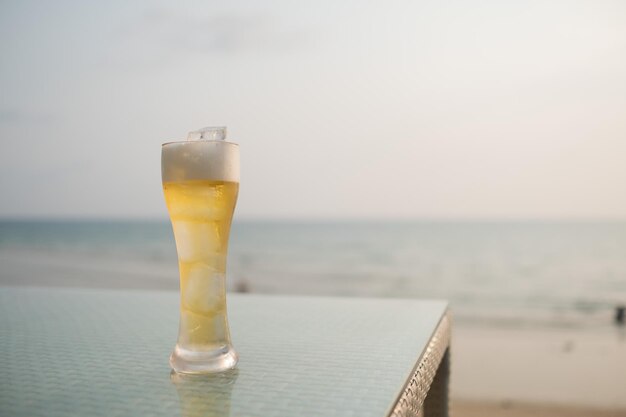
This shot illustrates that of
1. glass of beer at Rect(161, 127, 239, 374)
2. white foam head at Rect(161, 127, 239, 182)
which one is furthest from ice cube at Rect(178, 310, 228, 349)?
white foam head at Rect(161, 127, 239, 182)

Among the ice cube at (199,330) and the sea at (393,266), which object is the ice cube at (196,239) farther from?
the sea at (393,266)

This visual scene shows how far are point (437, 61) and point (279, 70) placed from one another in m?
4.22

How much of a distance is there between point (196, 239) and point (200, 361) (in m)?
0.15

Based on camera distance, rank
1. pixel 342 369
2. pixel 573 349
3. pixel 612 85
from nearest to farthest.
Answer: pixel 342 369 → pixel 573 349 → pixel 612 85

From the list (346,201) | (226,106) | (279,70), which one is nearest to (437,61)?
(279,70)

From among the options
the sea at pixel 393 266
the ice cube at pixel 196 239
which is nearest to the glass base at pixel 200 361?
the ice cube at pixel 196 239

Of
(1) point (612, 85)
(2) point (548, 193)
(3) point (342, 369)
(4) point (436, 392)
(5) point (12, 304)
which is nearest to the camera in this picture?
(3) point (342, 369)

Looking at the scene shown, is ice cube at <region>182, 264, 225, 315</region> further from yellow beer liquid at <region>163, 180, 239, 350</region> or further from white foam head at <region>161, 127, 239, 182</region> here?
white foam head at <region>161, 127, 239, 182</region>

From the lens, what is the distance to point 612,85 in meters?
18.5

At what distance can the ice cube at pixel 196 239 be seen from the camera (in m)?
0.78

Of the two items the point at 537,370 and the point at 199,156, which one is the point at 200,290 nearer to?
the point at 199,156

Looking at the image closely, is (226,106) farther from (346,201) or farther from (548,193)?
(548,193)

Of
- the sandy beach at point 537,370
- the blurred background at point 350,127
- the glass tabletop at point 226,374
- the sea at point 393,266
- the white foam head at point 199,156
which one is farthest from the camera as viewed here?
the blurred background at point 350,127

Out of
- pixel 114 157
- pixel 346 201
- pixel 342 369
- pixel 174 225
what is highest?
pixel 174 225
